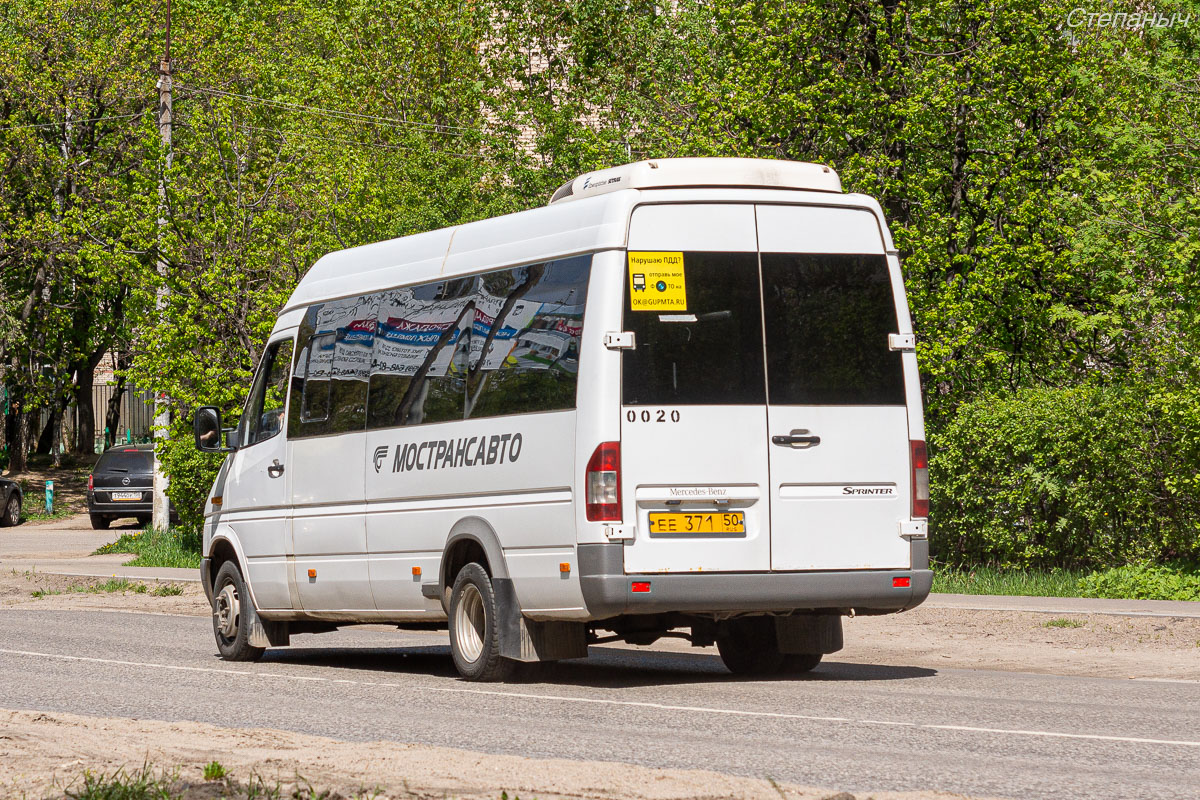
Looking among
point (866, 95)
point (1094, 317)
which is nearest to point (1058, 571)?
point (1094, 317)

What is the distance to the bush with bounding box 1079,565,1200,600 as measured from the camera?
56.0ft

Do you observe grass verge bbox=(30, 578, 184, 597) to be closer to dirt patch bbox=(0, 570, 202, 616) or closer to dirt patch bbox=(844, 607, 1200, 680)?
dirt patch bbox=(0, 570, 202, 616)

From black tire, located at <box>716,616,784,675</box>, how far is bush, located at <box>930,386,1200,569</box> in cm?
702

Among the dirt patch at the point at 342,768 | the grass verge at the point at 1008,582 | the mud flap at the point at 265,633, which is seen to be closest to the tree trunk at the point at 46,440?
the grass verge at the point at 1008,582

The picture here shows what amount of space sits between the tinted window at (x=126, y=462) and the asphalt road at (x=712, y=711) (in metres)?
23.3

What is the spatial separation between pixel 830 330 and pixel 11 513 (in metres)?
33.2

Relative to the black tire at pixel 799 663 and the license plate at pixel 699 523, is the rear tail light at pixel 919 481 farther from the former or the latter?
the black tire at pixel 799 663

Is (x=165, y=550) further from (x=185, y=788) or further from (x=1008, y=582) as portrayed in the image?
(x=185, y=788)

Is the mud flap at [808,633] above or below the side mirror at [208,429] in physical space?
below

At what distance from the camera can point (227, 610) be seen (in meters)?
14.0

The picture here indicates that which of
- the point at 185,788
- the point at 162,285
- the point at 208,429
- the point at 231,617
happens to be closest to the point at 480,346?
the point at 208,429

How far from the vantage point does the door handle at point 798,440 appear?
1056 cm

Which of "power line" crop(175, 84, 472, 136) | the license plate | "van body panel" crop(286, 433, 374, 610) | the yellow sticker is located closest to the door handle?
the license plate

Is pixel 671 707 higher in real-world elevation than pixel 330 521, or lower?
lower
